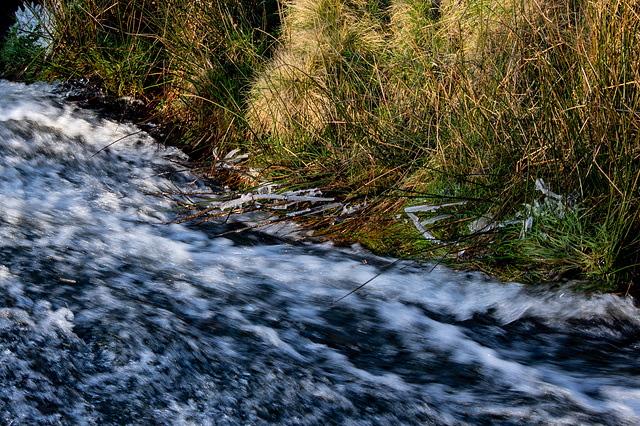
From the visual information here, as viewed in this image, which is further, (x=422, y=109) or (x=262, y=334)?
(x=422, y=109)

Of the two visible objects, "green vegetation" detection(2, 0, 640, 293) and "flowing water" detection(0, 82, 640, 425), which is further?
"green vegetation" detection(2, 0, 640, 293)

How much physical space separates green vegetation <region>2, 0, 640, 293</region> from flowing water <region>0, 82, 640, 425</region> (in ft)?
0.75

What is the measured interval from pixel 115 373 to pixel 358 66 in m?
2.74

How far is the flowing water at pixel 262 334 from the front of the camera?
134 centimetres

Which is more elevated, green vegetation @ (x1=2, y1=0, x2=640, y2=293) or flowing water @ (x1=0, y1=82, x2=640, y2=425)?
green vegetation @ (x1=2, y1=0, x2=640, y2=293)

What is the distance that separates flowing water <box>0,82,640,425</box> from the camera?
134 centimetres

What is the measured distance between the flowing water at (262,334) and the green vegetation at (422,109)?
0.75 ft

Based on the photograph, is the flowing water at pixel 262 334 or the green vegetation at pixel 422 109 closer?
the flowing water at pixel 262 334

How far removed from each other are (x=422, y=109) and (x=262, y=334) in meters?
1.73

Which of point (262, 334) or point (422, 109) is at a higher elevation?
point (422, 109)

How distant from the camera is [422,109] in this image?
2.99 meters

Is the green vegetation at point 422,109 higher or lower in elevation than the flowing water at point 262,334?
higher

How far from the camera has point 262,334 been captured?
5.66 ft

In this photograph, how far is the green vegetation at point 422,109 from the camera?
212 cm
